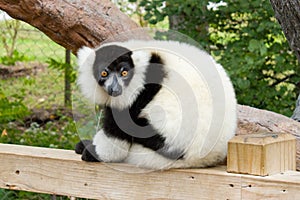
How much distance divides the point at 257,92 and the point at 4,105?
2.07 metres

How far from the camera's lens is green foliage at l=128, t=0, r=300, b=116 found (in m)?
4.21

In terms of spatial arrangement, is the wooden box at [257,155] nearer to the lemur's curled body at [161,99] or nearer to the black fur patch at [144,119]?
the lemur's curled body at [161,99]

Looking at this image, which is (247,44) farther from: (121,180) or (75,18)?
(121,180)

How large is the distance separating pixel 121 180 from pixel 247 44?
241 centimetres

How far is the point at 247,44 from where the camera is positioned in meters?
4.38

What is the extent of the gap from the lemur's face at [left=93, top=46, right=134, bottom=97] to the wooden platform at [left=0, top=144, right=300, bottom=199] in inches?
14.4

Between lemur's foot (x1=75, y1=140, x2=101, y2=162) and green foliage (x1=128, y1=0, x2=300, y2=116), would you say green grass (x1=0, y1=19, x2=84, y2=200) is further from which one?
lemur's foot (x1=75, y1=140, x2=101, y2=162)

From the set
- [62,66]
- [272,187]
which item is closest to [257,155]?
[272,187]

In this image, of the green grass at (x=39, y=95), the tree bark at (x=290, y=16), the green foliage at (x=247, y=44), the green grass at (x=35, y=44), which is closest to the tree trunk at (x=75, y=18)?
the tree bark at (x=290, y=16)

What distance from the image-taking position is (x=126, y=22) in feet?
9.19

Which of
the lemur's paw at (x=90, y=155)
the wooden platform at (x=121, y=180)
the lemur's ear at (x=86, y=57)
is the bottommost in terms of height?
the wooden platform at (x=121, y=180)

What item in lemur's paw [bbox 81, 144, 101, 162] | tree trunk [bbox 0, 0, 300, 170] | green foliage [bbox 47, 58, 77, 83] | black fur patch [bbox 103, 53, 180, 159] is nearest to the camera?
black fur patch [bbox 103, 53, 180, 159]

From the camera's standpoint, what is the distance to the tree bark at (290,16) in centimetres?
244

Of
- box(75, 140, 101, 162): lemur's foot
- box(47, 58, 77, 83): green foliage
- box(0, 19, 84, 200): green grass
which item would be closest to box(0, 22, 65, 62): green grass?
box(0, 19, 84, 200): green grass
